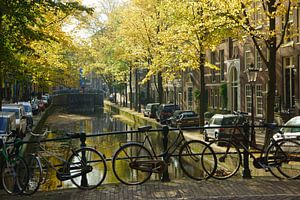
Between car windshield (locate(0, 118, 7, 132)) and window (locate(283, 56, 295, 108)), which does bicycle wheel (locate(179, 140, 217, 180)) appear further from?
window (locate(283, 56, 295, 108))

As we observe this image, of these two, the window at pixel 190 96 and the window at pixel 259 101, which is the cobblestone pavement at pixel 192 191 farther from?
the window at pixel 190 96

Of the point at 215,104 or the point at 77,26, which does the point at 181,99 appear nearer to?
the point at 215,104

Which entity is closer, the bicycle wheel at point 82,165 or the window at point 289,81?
the bicycle wheel at point 82,165

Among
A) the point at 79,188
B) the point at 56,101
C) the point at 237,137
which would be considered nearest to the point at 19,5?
the point at 79,188

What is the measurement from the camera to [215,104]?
3731 cm

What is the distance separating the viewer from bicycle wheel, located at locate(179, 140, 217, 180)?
829 centimetres

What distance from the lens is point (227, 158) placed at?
8758 millimetres

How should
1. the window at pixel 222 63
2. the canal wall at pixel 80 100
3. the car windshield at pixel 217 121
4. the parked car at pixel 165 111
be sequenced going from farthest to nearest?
1. the canal wall at pixel 80 100
2. the window at pixel 222 63
3. the parked car at pixel 165 111
4. the car windshield at pixel 217 121

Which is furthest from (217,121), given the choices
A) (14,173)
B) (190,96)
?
(190,96)

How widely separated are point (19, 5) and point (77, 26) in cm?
1890

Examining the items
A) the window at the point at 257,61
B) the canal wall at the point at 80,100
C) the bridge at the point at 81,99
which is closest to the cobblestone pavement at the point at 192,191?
the window at the point at 257,61

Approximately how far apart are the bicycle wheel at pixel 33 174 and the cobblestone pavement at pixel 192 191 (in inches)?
7.4

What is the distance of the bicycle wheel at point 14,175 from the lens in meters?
7.82

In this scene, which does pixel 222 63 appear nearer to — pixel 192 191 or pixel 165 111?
pixel 165 111
